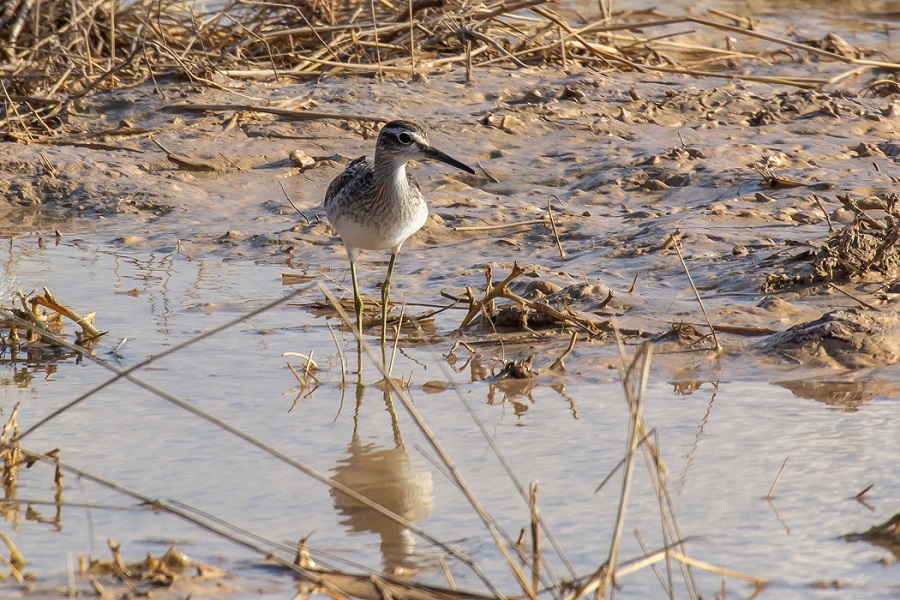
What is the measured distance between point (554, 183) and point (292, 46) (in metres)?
2.76

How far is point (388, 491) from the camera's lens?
13.6 feet

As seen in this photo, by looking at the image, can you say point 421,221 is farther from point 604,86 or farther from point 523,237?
point 604,86

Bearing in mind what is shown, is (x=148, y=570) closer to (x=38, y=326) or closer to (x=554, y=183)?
(x=38, y=326)

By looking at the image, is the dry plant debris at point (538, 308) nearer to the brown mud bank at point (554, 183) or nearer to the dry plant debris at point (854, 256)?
the brown mud bank at point (554, 183)

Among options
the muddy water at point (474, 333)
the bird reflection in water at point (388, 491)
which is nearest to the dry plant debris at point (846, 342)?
the muddy water at point (474, 333)

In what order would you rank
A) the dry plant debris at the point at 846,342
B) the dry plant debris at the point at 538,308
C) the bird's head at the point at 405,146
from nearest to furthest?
the dry plant debris at the point at 846,342
the dry plant debris at the point at 538,308
the bird's head at the point at 405,146

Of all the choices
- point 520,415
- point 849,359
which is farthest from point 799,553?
point 849,359

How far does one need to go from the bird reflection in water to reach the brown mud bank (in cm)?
168

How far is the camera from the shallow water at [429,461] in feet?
11.6

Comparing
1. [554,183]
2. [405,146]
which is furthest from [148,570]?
[554,183]

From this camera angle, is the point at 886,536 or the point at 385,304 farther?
the point at 385,304

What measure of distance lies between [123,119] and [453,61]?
2.62 m

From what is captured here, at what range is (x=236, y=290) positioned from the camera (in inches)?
259

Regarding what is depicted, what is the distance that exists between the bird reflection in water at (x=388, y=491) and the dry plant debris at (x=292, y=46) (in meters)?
5.07
